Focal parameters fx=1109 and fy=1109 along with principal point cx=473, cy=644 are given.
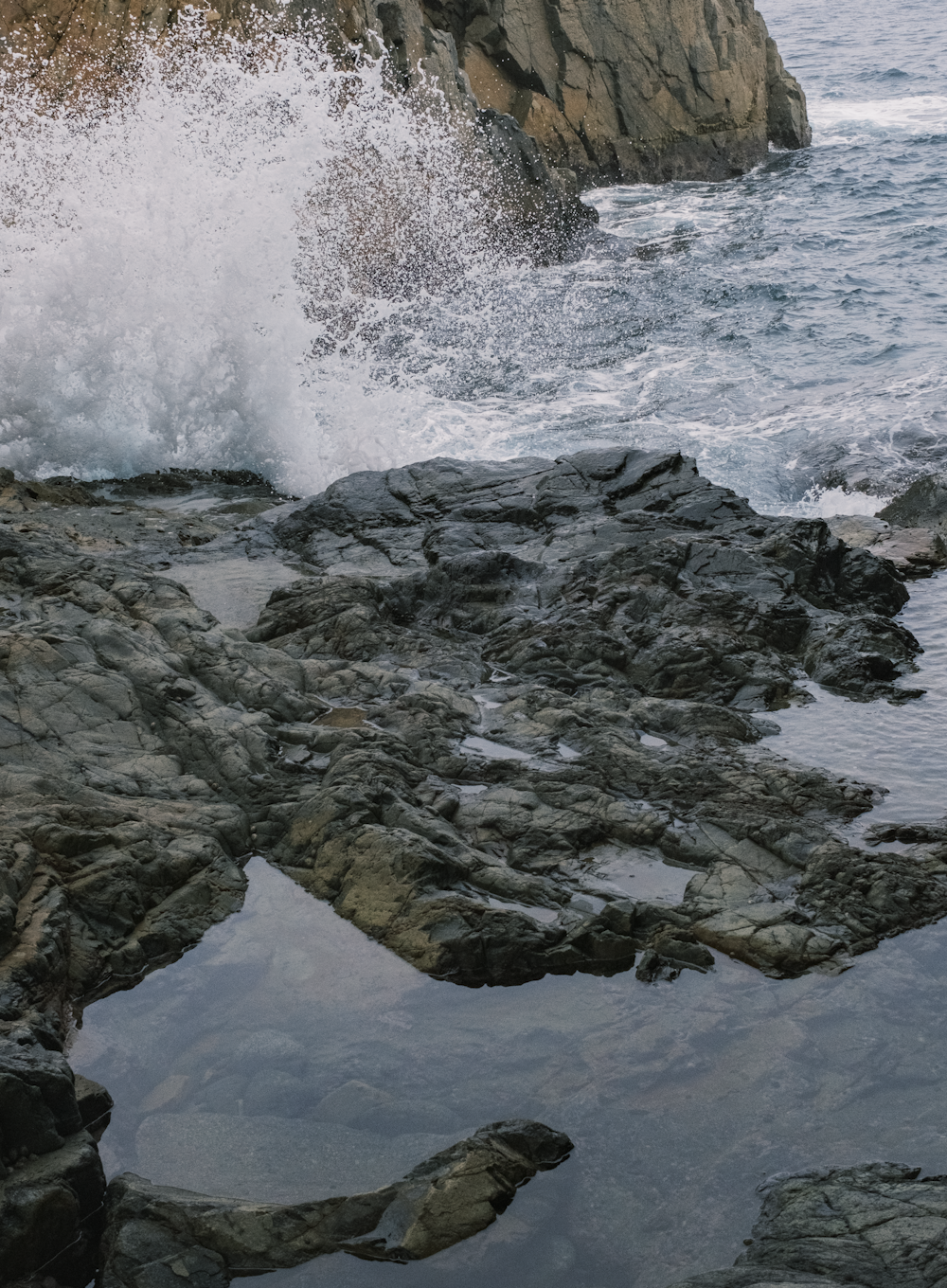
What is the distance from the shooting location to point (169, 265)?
31.3 feet

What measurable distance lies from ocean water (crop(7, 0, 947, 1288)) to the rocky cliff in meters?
1.18

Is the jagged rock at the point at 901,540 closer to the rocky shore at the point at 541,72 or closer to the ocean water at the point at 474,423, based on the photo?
the ocean water at the point at 474,423

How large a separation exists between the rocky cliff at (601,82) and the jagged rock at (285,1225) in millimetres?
17971

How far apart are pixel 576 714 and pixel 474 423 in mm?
6021

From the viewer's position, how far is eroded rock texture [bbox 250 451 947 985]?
11.8ft

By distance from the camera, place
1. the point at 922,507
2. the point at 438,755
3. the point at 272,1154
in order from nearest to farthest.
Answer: the point at 272,1154 → the point at 438,755 → the point at 922,507

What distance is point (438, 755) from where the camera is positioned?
4.57m

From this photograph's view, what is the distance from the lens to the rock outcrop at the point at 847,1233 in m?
2.22

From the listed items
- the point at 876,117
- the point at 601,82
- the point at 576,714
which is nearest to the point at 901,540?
the point at 576,714

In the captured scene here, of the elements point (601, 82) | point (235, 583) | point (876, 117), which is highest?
point (601, 82)

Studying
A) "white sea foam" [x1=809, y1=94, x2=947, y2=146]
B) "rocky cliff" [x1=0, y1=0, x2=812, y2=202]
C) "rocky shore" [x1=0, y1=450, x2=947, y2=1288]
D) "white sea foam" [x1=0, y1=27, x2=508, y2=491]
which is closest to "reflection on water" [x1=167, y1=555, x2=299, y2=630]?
"rocky shore" [x1=0, y1=450, x2=947, y2=1288]

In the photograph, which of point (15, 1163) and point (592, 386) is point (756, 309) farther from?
point (15, 1163)

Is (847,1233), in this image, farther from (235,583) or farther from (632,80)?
(632,80)

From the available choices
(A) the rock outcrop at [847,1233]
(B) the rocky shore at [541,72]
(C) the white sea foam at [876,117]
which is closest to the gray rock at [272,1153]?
(A) the rock outcrop at [847,1233]
